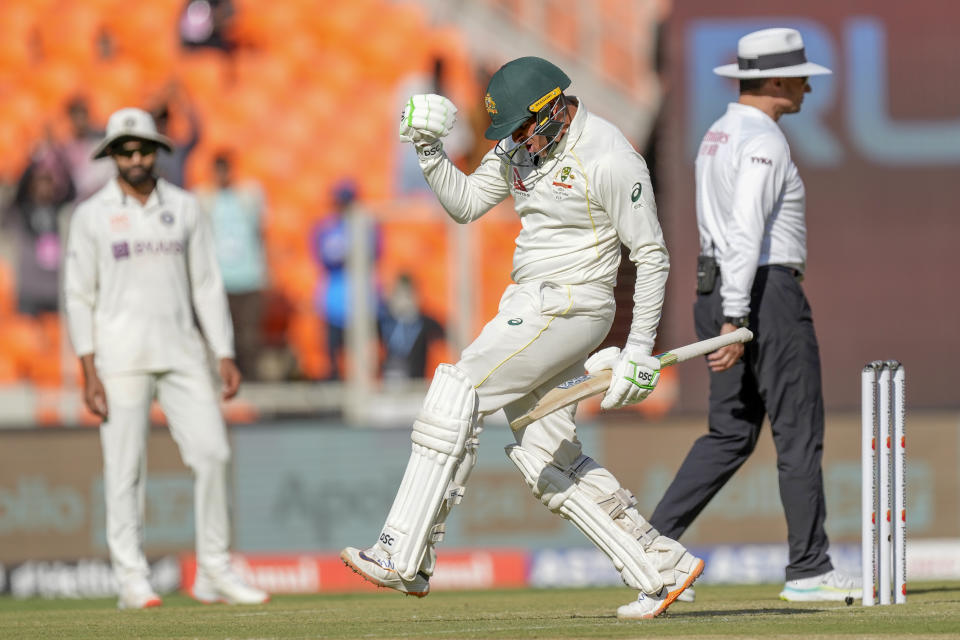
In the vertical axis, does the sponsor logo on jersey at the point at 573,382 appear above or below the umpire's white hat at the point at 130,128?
below

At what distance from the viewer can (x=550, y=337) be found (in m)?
5.25

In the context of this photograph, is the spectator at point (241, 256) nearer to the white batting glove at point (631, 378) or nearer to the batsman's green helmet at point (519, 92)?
the batsman's green helmet at point (519, 92)

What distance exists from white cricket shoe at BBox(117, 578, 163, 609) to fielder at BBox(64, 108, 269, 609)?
0.05ft

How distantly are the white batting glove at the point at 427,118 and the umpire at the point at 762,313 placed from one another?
122 centimetres

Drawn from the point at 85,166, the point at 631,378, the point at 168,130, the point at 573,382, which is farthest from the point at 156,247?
the point at 168,130

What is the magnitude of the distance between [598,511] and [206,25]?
8.44 meters

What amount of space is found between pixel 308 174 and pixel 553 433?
25.2 feet

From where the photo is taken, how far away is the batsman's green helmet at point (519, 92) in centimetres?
525

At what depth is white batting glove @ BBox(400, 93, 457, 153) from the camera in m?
5.28

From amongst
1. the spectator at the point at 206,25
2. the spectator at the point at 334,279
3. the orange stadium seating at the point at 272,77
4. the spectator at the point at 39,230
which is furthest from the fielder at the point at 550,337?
the spectator at the point at 206,25

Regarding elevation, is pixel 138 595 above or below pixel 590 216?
below

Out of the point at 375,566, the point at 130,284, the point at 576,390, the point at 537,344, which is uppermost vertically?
the point at 130,284

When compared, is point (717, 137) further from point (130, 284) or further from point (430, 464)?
point (130, 284)

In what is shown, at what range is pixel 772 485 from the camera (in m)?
9.48
